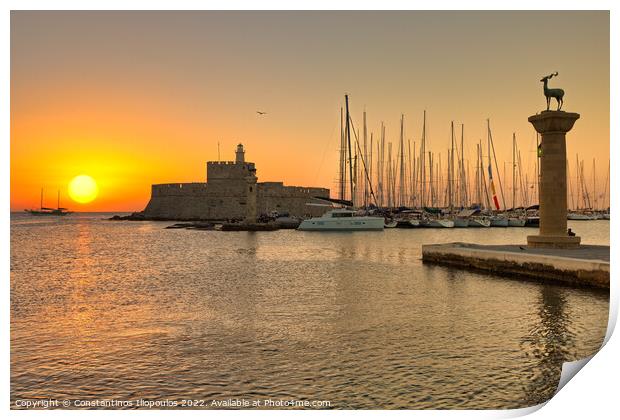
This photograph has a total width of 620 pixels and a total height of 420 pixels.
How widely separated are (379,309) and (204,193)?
6696cm

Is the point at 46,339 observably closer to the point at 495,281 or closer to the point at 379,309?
the point at 379,309

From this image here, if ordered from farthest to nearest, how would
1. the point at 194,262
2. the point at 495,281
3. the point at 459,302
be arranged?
1. the point at 194,262
2. the point at 495,281
3. the point at 459,302

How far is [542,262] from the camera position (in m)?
13.7

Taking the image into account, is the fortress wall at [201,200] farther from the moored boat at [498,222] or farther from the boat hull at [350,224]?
the moored boat at [498,222]

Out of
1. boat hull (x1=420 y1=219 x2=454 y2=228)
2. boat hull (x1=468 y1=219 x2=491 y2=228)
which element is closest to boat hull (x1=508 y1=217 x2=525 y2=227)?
boat hull (x1=468 y1=219 x2=491 y2=228)

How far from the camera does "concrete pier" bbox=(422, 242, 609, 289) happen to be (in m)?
12.1

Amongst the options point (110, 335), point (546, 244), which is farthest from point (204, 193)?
point (110, 335)

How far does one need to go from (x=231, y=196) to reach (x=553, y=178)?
201 ft

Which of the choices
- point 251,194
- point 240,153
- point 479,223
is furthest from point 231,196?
point 479,223

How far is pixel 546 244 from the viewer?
52.0ft

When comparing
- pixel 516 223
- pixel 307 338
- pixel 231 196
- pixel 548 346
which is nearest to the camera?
pixel 548 346

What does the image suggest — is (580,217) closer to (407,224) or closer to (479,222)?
(479,222)

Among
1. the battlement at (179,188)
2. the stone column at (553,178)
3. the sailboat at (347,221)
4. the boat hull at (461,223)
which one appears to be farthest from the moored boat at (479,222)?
the stone column at (553,178)

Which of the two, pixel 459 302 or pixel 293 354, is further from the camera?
pixel 459 302
